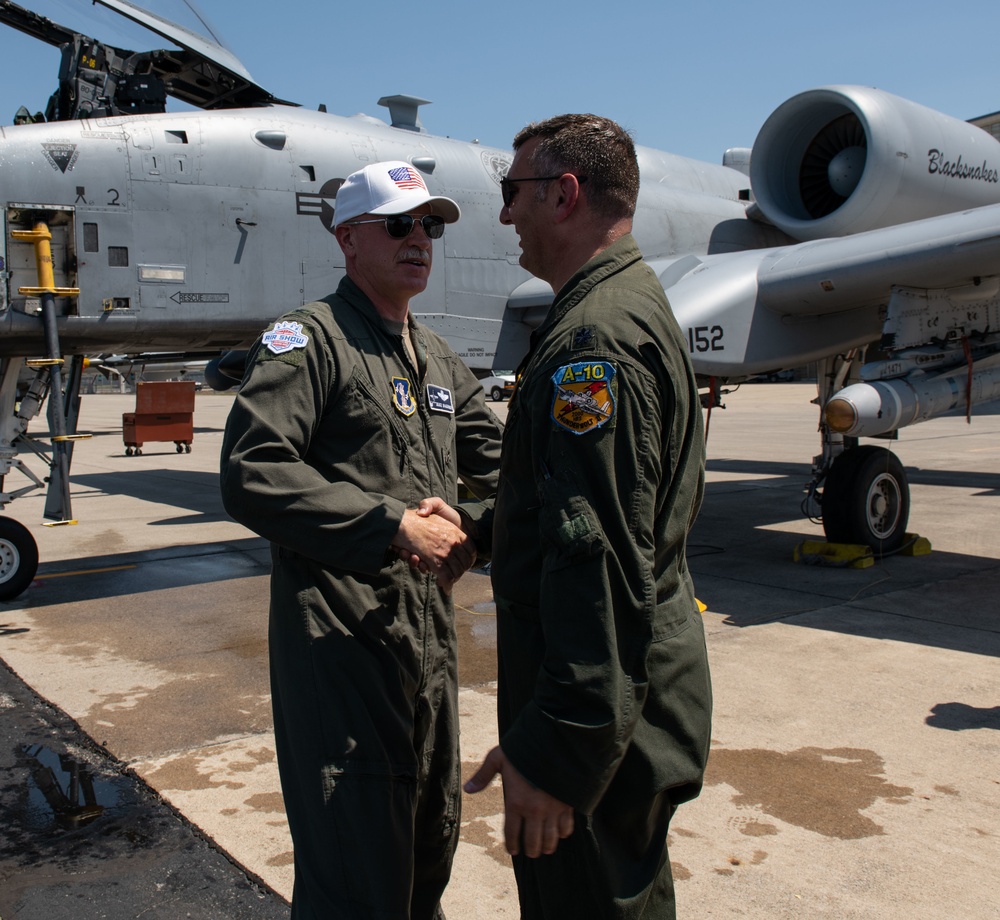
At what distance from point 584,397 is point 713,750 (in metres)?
2.78

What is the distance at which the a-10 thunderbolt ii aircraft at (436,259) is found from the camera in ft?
21.6

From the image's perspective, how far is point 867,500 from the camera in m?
7.70

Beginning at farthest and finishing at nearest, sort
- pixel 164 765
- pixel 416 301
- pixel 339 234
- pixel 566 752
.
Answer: pixel 416 301
pixel 164 765
pixel 339 234
pixel 566 752

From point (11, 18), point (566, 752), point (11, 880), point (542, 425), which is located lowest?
point (11, 880)

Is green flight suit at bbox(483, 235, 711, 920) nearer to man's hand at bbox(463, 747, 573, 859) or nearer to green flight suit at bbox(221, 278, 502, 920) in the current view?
man's hand at bbox(463, 747, 573, 859)

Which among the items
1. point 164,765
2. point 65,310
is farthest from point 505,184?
point 65,310

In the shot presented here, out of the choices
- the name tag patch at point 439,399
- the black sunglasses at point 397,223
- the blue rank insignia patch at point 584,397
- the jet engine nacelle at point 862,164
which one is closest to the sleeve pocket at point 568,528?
the blue rank insignia patch at point 584,397

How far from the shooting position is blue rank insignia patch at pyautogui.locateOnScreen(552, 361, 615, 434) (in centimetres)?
159

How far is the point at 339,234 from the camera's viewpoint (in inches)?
96.6

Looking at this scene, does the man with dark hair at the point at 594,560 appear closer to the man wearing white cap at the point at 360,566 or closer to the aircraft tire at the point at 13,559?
the man wearing white cap at the point at 360,566

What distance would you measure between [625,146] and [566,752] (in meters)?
1.14

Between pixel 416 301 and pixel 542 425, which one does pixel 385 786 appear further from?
pixel 416 301

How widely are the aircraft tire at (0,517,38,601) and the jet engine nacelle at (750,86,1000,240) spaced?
22.1 feet

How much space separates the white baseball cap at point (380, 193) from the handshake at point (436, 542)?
722 millimetres
